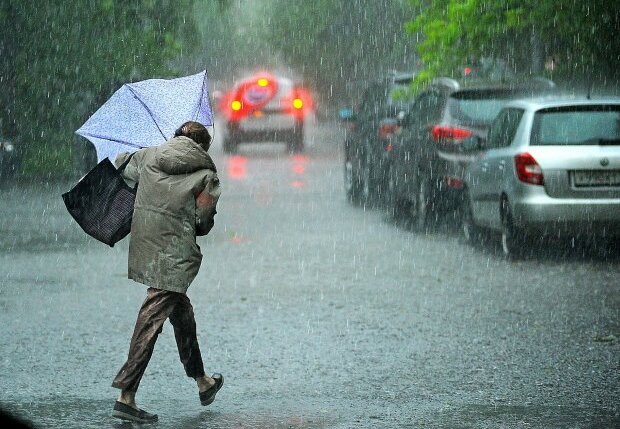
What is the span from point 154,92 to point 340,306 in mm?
3595

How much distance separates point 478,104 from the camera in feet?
49.6

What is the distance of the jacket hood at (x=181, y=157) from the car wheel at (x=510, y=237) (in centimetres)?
655

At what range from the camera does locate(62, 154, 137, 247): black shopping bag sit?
6.73 metres

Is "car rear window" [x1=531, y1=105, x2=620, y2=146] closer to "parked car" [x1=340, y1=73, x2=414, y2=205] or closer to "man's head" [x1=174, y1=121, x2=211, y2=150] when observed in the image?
"parked car" [x1=340, y1=73, x2=414, y2=205]

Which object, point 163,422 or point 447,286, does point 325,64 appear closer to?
point 447,286

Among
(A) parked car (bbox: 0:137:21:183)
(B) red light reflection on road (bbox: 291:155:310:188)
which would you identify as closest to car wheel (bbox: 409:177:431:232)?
(B) red light reflection on road (bbox: 291:155:310:188)

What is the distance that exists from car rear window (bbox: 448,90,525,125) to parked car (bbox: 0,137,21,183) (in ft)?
37.4

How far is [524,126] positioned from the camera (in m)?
12.8

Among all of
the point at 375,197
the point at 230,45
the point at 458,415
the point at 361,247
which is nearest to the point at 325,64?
the point at 230,45

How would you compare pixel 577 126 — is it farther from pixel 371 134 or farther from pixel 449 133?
pixel 371 134

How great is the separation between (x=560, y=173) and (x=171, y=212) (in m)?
6.52

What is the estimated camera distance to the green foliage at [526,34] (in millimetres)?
19547

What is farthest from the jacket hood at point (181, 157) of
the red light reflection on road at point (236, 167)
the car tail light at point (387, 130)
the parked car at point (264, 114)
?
the parked car at point (264, 114)

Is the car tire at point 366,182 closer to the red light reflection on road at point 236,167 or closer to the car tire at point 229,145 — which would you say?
the red light reflection on road at point 236,167
